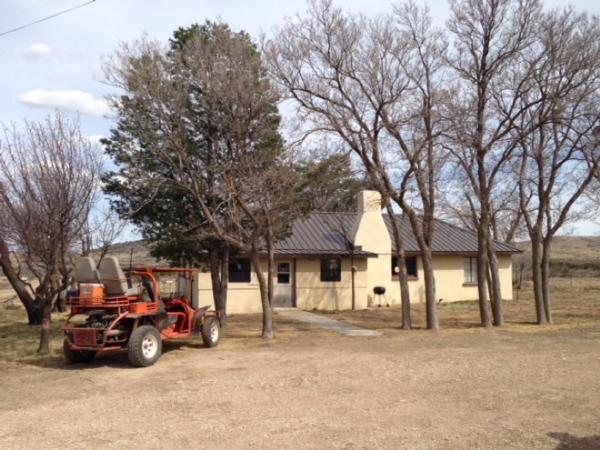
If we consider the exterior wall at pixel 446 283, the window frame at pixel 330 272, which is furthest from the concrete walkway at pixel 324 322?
the exterior wall at pixel 446 283

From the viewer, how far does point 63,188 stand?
44.4 ft

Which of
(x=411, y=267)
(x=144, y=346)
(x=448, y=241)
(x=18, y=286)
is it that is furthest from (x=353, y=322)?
(x=18, y=286)

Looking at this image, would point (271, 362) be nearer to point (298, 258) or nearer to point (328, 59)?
point (328, 59)

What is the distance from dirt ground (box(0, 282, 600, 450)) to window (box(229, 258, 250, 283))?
9.47 meters

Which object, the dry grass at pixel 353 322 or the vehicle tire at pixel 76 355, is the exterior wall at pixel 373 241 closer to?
the dry grass at pixel 353 322

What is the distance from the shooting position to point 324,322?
2084 centimetres

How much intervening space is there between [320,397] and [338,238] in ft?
63.9

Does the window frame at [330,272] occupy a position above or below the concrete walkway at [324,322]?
above

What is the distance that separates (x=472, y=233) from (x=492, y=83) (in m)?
15.6

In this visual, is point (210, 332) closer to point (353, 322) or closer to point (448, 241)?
point (353, 322)

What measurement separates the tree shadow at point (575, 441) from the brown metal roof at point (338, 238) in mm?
18879

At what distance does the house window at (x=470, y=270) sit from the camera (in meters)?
30.4

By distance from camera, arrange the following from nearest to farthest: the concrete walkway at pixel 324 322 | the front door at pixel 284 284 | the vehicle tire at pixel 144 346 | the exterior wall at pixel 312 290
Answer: the vehicle tire at pixel 144 346, the concrete walkway at pixel 324 322, the exterior wall at pixel 312 290, the front door at pixel 284 284

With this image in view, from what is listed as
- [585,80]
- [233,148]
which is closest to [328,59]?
[233,148]
